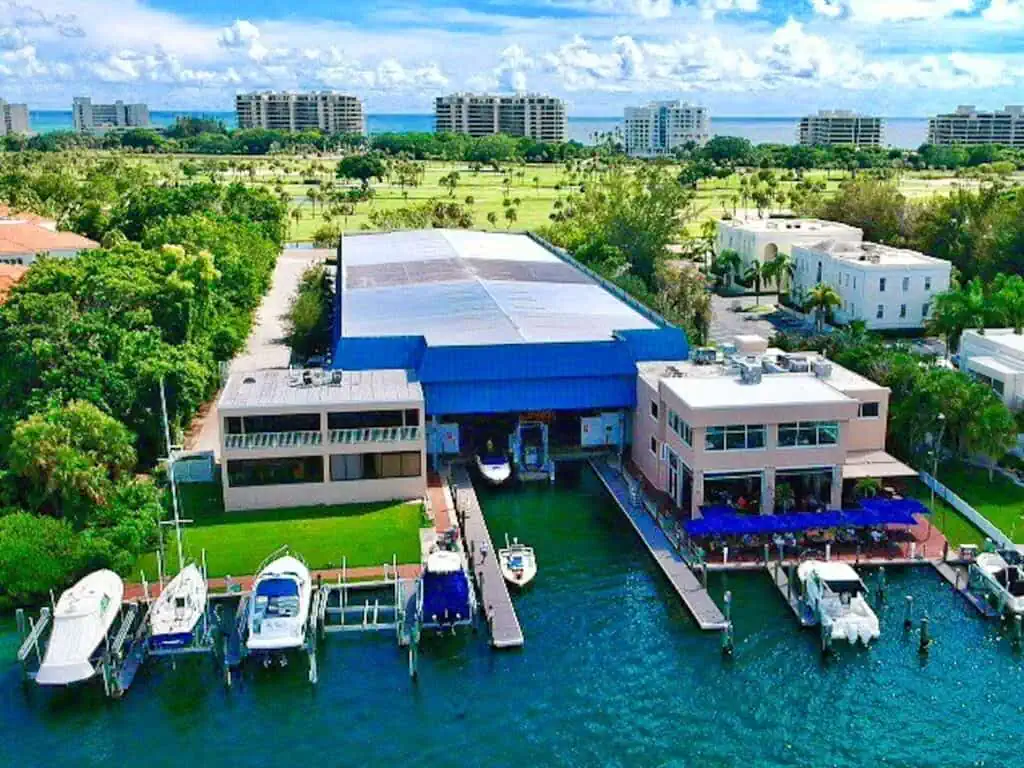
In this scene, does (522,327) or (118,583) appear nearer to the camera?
(118,583)

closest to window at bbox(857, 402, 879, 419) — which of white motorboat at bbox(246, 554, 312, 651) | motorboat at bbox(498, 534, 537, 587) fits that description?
motorboat at bbox(498, 534, 537, 587)

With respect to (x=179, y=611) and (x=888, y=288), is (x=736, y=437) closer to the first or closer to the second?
(x=179, y=611)

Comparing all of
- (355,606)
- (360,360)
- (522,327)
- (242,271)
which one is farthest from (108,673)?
(242,271)

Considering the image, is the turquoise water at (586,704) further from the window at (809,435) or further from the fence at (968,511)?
the window at (809,435)

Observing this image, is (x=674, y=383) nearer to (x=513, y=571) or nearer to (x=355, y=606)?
(x=513, y=571)

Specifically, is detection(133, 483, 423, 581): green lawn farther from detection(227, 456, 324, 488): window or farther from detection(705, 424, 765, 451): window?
detection(705, 424, 765, 451): window

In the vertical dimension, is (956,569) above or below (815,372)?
below
